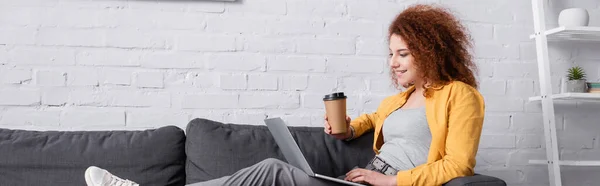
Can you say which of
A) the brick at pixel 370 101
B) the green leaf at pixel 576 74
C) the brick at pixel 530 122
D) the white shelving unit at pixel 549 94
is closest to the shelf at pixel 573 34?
the white shelving unit at pixel 549 94

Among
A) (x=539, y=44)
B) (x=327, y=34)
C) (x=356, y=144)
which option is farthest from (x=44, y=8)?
(x=539, y=44)

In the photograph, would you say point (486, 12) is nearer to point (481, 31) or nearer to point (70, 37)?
point (481, 31)

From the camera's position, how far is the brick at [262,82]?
2697 mm

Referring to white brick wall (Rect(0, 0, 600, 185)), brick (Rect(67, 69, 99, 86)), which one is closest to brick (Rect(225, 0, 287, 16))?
white brick wall (Rect(0, 0, 600, 185))

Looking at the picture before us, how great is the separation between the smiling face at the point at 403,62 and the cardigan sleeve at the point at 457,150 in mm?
188

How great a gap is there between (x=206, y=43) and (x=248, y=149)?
0.57m

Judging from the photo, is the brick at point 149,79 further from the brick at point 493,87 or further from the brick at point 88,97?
the brick at point 493,87

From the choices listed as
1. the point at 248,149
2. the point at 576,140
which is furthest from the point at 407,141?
the point at 576,140

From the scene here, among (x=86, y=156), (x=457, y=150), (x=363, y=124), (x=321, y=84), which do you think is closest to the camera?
(x=457, y=150)

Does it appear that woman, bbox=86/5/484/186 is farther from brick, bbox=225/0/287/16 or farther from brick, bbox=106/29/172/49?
brick, bbox=106/29/172/49

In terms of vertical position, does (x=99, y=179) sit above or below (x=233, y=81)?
below

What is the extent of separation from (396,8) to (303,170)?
1105 mm

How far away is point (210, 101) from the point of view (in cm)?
266

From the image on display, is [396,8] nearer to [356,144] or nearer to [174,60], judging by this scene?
[356,144]
